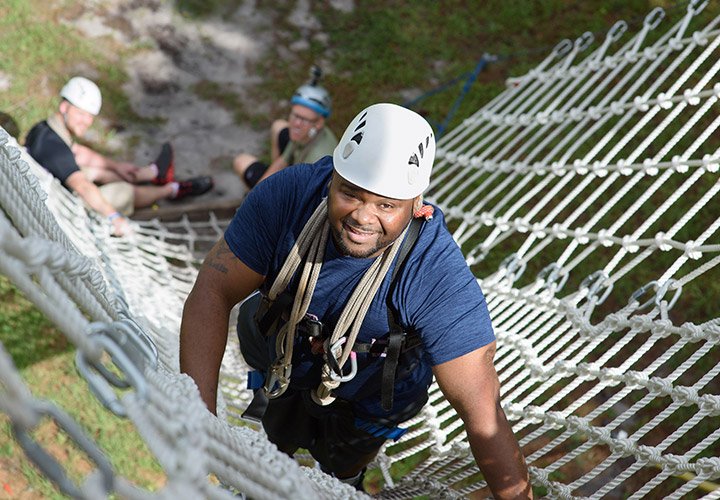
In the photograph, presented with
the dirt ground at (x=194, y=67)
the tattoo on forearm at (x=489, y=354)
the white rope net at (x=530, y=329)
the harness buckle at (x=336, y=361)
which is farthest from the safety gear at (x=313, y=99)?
the tattoo on forearm at (x=489, y=354)

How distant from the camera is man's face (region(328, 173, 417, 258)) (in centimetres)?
118

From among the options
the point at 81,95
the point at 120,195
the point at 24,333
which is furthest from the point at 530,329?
the point at 81,95

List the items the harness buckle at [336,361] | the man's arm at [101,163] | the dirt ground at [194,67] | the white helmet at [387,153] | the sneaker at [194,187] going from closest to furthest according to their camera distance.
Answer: the white helmet at [387,153]
the harness buckle at [336,361]
the man's arm at [101,163]
the sneaker at [194,187]
the dirt ground at [194,67]

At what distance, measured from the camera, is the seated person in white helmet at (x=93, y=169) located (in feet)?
9.26

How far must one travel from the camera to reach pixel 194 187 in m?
3.41

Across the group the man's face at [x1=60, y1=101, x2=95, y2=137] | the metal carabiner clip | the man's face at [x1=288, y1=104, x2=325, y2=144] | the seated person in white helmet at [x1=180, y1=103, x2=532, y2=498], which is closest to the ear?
the seated person in white helmet at [x1=180, y1=103, x2=532, y2=498]

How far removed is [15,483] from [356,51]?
2.91 metres

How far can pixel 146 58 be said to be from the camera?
3.87 meters

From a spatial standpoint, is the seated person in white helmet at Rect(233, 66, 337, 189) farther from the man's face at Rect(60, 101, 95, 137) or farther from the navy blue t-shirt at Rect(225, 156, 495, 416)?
the navy blue t-shirt at Rect(225, 156, 495, 416)

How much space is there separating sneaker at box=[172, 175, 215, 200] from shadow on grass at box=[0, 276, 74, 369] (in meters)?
0.99

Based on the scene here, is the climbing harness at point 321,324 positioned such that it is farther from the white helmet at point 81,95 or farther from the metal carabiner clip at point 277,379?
the white helmet at point 81,95

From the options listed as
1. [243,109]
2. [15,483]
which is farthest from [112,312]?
[243,109]

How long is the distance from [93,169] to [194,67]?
38.8 inches

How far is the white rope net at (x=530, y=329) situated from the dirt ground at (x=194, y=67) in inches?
22.8
